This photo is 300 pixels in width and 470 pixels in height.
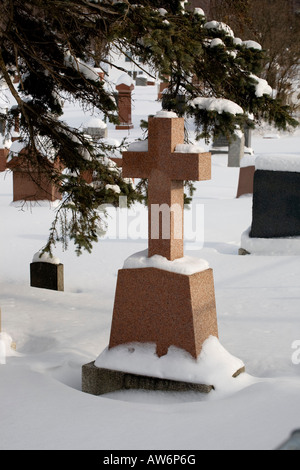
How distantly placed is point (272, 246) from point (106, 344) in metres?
4.05

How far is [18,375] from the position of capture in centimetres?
445

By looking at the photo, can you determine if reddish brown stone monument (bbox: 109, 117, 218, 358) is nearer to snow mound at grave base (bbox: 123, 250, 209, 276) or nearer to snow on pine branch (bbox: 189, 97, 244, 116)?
snow mound at grave base (bbox: 123, 250, 209, 276)

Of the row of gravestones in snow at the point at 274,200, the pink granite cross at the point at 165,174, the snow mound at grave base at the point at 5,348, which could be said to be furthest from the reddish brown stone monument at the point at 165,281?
the row of gravestones in snow at the point at 274,200

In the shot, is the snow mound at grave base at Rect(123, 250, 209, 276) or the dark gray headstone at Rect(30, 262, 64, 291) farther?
the dark gray headstone at Rect(30, 262, 64, 291)

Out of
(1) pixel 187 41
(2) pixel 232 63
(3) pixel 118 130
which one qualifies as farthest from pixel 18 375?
(3) pixel 118 130

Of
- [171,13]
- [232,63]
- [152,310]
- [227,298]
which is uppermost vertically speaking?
[171,13]

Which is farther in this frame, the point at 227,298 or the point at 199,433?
the point at 227,298

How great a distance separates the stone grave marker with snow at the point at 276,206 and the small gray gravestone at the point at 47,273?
8.90 feet

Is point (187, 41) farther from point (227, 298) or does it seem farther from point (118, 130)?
point (118, 130)

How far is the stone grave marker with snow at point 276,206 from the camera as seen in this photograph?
347 inches

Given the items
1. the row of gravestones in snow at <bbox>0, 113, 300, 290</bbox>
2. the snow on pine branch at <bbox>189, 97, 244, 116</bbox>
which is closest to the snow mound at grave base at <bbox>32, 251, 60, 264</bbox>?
the row of gravestones in snow at <bbox>0, 113, 300, 290</bbox>

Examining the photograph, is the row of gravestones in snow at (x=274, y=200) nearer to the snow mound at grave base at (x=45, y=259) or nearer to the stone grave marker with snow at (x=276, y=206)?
the stone grave marker with snow at (x=276, y=206)

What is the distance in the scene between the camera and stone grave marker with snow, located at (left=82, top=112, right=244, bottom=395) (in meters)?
4.32

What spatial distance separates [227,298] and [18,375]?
9.81 ft
